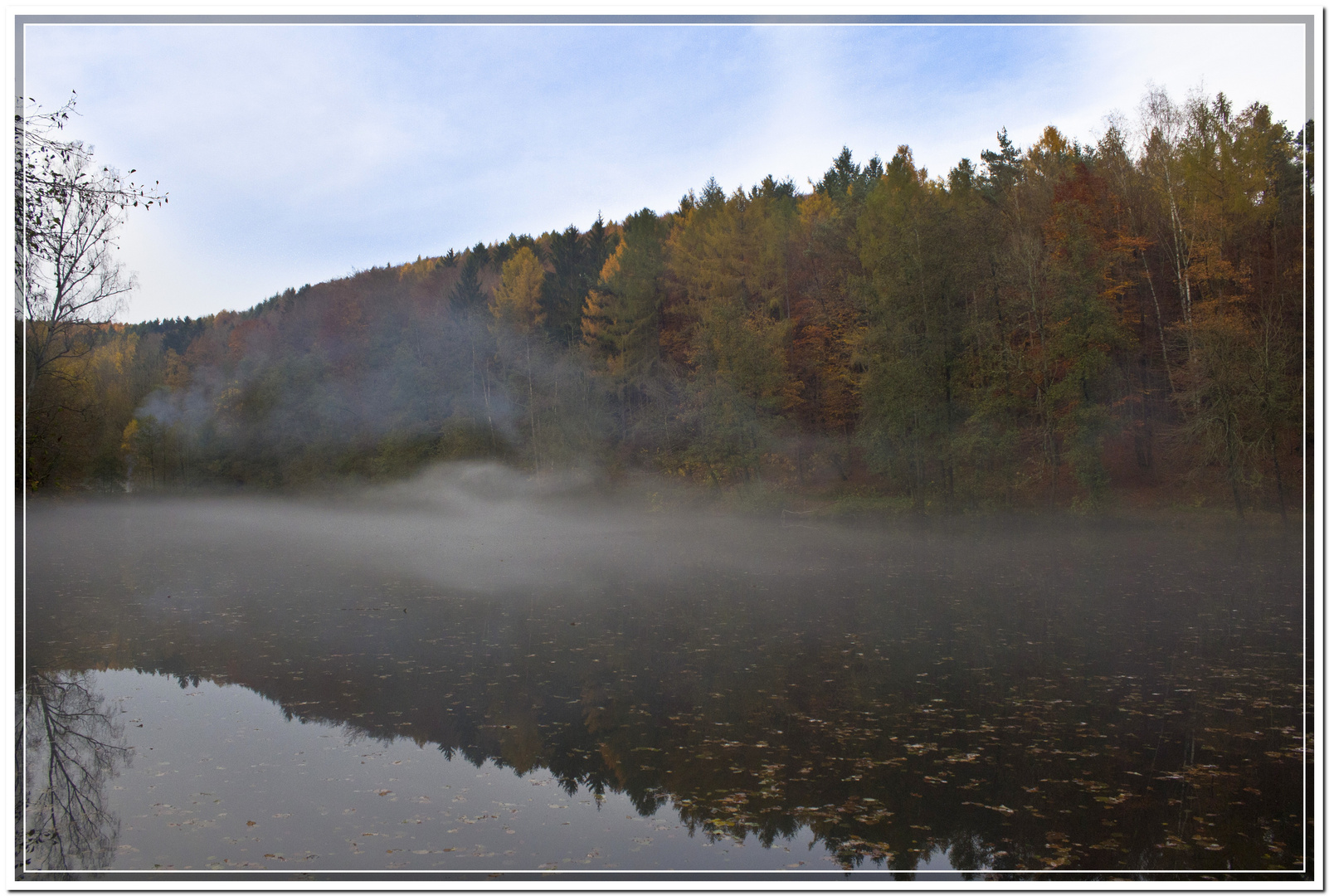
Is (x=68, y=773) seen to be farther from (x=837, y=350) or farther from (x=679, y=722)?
(x=837, y=350)

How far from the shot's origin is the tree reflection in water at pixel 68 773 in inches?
208

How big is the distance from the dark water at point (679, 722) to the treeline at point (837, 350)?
11.0 feet

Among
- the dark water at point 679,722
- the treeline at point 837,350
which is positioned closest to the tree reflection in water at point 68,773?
the dark water at point 679,722

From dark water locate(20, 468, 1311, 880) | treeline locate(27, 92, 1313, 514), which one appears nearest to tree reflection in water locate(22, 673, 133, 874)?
dark water locate(20, 468, 1311, 880)

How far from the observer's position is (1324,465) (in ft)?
17.4

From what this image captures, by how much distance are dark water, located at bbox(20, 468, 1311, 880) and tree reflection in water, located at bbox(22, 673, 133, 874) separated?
1.4 inches

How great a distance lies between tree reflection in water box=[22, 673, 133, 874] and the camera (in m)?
5.28

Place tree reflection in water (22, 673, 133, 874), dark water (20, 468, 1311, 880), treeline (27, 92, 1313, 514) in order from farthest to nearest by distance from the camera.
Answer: treeline (27, 92, 1313, 514), dark water (20, 468, 1311, 880), tree reflection in water (22, 673, 133, 874)

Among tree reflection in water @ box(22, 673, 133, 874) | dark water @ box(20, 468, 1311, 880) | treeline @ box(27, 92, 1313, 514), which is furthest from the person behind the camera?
treeline @ box(27, 92, 1313, 514)

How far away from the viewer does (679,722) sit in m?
8.18

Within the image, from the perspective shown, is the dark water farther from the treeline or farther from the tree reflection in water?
the treeline

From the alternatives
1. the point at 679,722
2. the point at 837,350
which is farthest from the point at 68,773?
the point at 837,350

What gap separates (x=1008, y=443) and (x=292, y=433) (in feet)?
148

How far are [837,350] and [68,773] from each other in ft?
115
